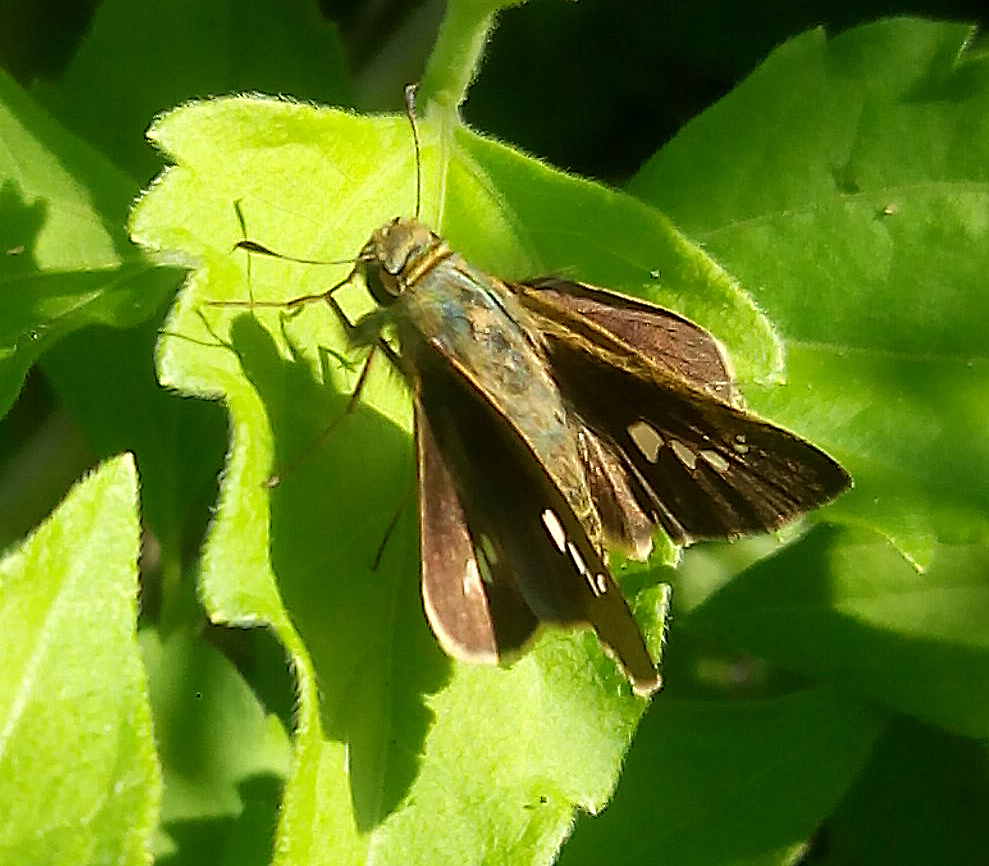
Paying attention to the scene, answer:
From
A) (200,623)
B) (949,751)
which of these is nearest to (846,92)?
(949,751)

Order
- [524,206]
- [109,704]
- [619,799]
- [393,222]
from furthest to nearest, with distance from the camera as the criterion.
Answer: [619,799]
[524,206]
[393,222]
[109,704]

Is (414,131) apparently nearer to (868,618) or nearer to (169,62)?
(169,62)

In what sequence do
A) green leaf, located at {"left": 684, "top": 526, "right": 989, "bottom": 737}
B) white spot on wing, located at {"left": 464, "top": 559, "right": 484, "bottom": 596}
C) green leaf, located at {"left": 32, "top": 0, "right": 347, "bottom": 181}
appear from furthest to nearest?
green leaf, located at {"left": 32, "top": 0, "right": 347, "bottom": 181}
green leaf, located at {"left": 684, "top": 526, "right": 989, "bottom": 737}
white spot on wing, located at {"left": 464, "top": 559, "right": 484, "bottom": 596}

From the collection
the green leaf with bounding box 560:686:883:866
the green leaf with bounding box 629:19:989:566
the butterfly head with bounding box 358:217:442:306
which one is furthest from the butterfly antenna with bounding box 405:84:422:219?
the green leaf with bounding box 560:686:883:866

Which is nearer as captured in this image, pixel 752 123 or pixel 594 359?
Answer: pixel 594 359

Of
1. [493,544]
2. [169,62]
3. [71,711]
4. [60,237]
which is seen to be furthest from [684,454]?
[169,62]

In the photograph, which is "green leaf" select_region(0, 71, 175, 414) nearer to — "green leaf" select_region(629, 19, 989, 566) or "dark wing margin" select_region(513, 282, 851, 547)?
"dark wing margin" select_region(513, 282, 851, 547)

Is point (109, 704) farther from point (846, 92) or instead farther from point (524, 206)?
point (846, 92)
